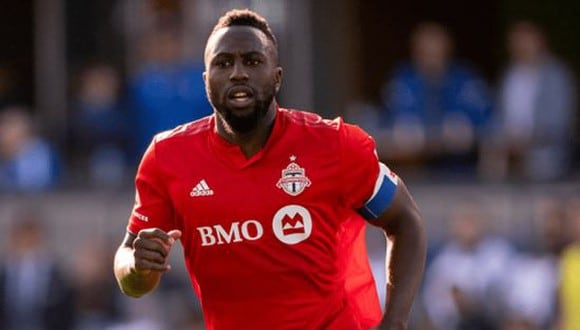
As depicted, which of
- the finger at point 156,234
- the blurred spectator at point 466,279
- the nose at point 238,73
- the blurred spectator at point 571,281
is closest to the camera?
the finger at point 156,234

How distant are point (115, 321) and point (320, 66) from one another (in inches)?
129

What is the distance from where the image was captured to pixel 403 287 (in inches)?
253

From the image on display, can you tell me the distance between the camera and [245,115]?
6312 millimetres

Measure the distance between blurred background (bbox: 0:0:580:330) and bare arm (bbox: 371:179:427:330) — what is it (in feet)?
17.2

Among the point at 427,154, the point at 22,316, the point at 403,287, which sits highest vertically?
the point at 403,287

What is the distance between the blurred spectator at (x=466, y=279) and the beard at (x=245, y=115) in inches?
235

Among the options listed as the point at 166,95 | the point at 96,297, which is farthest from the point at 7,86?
the point at 96,297

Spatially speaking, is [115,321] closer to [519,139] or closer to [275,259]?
[519,139]

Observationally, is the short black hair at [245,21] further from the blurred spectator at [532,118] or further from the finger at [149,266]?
the blurred spectator at [532,118]

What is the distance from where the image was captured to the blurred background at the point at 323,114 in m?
12.3

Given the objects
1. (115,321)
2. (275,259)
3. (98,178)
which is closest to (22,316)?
(115,321)

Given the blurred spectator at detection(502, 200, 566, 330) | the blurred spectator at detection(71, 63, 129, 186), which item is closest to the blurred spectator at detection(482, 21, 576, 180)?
the blurred spectator at detection(502, 200, 566, 330)

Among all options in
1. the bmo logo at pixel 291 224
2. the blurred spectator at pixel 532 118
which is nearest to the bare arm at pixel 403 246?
the bmo logo at pixel 291 224

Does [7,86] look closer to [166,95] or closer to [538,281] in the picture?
[166,95]
